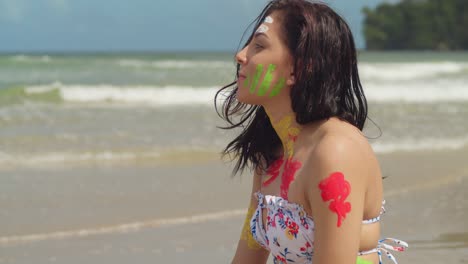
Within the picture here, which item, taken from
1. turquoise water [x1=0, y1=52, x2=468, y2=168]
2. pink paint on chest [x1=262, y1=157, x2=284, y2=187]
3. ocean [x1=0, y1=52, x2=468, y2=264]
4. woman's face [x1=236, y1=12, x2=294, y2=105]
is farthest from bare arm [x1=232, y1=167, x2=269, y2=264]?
turquoise water [x1=0, y1=52, x2=468, y2=168]

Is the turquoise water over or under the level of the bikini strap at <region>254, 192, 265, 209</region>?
under

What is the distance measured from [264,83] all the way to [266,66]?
46 millimetres

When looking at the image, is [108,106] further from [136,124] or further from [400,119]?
[400,119]

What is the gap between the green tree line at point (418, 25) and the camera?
81.6 metres

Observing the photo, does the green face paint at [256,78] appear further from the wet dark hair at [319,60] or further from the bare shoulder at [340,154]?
the bare shoulder at [340,154]

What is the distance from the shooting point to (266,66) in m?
1.99

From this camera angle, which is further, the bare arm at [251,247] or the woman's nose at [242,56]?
the bare arm at [251,247]

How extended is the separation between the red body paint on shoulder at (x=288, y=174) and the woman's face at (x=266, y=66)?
0.59 feet

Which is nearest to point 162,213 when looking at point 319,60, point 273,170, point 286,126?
point 273,170

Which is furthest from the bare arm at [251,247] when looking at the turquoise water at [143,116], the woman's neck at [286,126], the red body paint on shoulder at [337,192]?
the turquoise water at [143,116]

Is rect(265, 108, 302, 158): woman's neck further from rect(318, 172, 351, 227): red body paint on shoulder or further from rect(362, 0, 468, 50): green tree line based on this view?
rect(362, 0, 468, 50): green tree line

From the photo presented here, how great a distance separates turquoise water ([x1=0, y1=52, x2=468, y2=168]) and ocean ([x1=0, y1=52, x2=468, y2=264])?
0.03m

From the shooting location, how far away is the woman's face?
198cm

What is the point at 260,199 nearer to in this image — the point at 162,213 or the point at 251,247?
the point at 251,247
